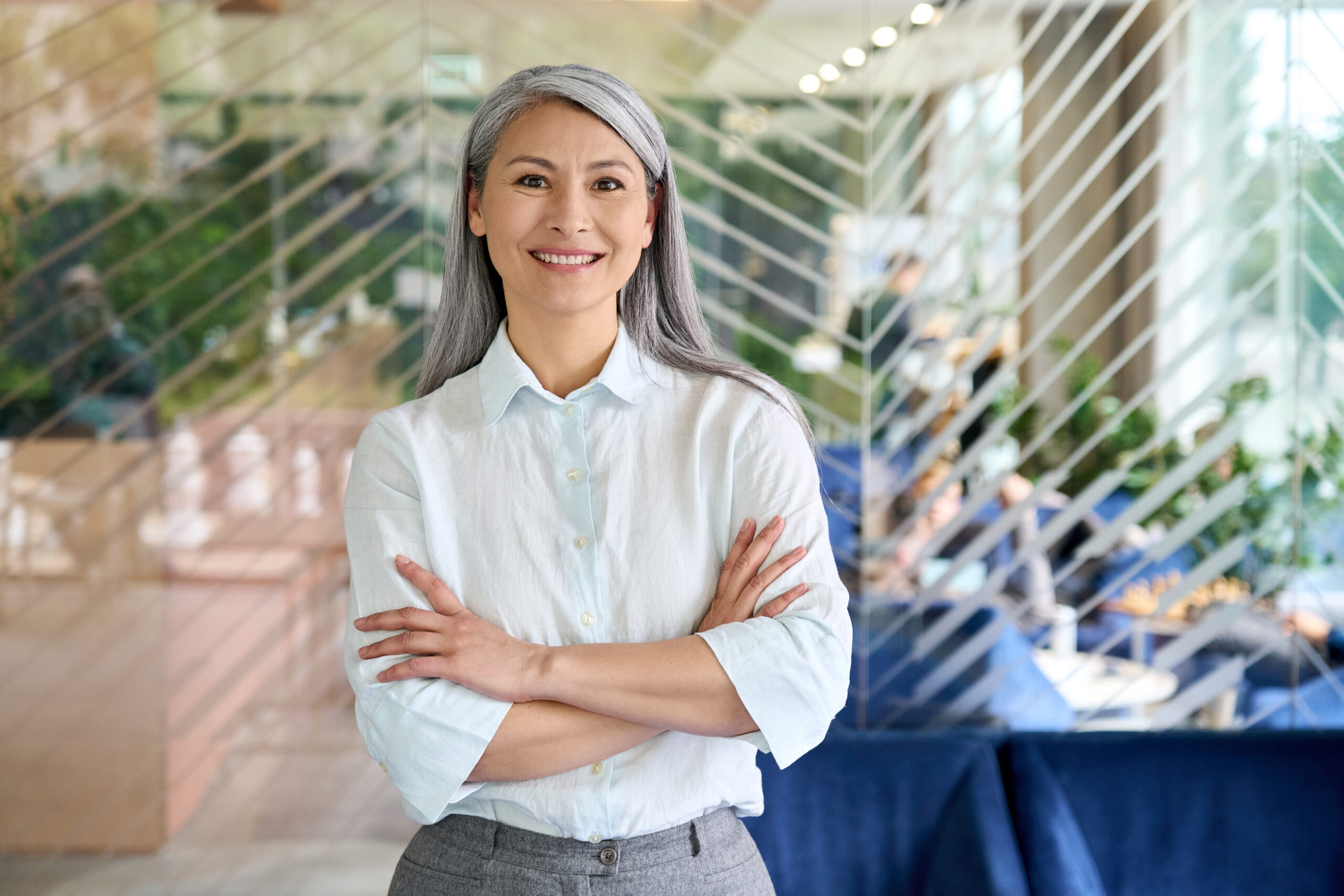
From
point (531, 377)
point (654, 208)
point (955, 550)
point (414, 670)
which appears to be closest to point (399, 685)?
point (414, 670)

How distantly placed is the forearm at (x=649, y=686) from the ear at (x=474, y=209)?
1.57ft

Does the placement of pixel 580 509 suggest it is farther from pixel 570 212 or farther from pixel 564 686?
pixel 570 212

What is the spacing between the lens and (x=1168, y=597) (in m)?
2.52

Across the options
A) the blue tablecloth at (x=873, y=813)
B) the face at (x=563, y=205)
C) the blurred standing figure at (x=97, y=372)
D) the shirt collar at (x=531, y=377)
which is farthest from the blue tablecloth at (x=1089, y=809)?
the blurred standing figure at (x=97, y=372)

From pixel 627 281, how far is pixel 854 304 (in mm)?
1298

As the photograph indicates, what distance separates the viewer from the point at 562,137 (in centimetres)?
118

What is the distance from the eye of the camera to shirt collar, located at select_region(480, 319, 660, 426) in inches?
48.4

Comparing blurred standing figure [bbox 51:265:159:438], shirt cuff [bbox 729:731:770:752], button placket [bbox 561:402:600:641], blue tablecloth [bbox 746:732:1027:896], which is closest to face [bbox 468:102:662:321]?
button placket [bbox 561:402:600:641]

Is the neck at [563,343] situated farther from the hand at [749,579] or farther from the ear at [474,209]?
the hand at [749,579]

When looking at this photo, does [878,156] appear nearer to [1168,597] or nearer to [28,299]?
[1168,597]

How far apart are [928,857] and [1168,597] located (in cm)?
86

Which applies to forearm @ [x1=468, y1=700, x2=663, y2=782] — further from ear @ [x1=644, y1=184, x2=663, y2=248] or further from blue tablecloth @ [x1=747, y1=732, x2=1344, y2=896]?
blue tablecloth @ [x1=747, y1=732, x2=1344, y2=896]

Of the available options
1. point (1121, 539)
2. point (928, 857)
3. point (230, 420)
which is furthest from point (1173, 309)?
point (230, 420)

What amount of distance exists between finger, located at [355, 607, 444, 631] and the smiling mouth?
384mm
